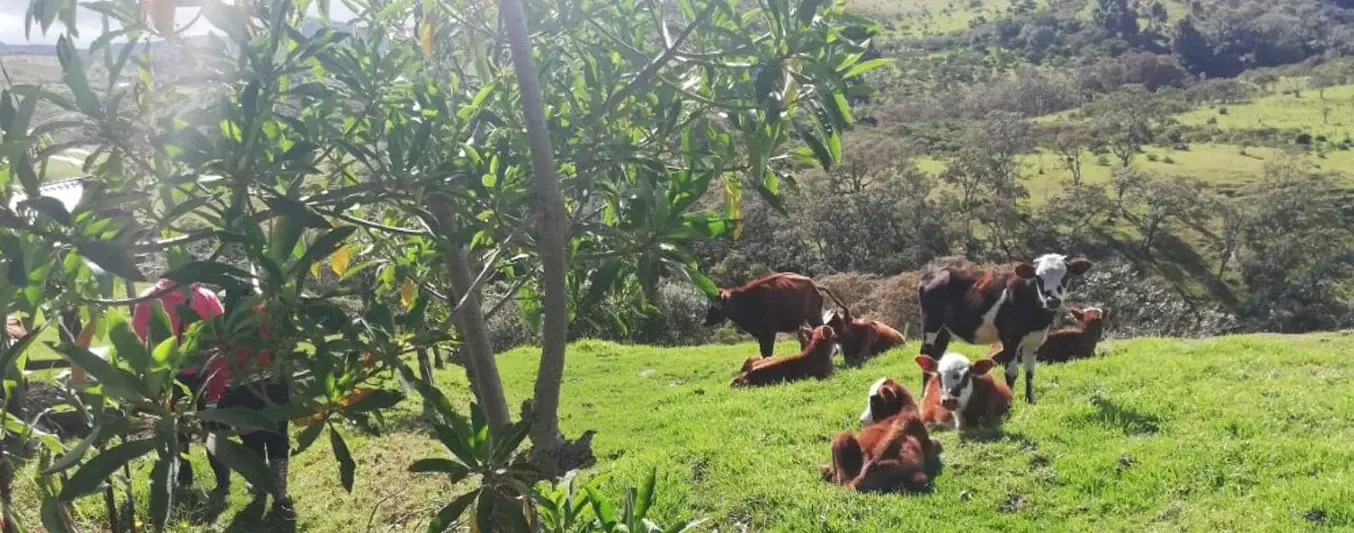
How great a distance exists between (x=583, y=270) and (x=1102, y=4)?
10992 centimetres

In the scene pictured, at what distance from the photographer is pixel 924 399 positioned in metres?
8.77

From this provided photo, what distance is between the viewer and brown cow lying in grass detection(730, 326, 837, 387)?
35.9ft

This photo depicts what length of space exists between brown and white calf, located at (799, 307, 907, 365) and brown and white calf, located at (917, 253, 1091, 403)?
7.05 feet

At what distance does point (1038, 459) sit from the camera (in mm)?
7062

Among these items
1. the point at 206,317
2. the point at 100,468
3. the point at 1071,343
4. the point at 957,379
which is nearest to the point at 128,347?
the point at 100,468

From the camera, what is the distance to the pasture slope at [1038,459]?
20.1 feet

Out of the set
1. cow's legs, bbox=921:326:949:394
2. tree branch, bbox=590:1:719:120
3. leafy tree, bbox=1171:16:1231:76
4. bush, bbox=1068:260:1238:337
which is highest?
leafy tree, bbox=1171:16:1231:76

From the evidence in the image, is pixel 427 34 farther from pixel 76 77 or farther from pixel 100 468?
pixel 100 468

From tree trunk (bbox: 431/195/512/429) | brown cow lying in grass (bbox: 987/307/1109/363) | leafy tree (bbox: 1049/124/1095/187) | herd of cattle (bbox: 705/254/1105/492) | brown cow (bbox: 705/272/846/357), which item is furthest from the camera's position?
leafy tree (bbox: 1049/124/1095/187)

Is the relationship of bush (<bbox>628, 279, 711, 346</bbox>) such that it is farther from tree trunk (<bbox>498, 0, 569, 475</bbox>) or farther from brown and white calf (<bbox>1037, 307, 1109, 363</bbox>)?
tree trunk (<bbox>498, 0, 569, 475</bbox>)

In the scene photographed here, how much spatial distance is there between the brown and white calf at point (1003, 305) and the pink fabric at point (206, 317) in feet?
20.1

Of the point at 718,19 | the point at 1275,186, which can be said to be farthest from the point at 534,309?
the point at 1275,186

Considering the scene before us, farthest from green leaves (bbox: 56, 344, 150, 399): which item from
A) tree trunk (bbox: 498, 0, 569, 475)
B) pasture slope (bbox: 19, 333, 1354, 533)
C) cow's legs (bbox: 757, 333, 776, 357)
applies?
cow's legs (bbox: 757, 333, 776, 357)

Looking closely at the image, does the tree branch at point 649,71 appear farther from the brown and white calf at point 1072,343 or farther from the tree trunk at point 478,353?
the brown and white calf at point 1072,343
